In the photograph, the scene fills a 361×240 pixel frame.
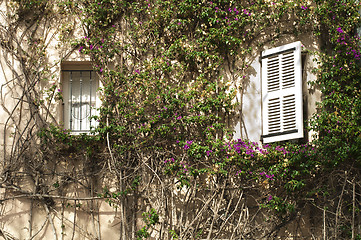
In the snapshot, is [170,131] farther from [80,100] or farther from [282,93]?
[282,93]

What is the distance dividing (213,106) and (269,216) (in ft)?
6.09

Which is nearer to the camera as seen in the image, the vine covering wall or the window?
the vine covering wall

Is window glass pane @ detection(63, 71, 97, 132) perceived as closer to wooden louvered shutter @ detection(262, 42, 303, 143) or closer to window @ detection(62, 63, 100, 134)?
window @ detection(62, 63, 100, 134)

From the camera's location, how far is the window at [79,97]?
8.89 metres

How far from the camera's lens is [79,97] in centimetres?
897

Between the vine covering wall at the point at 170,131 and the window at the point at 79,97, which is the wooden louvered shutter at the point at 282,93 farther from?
the window at the point at 79,97

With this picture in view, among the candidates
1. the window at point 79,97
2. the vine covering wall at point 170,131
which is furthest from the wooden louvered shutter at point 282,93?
the window at point 79,97

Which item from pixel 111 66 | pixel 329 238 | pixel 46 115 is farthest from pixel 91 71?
pixel 329 238

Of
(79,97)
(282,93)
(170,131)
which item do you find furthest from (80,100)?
(282,93)

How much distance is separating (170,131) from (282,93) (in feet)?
5.90

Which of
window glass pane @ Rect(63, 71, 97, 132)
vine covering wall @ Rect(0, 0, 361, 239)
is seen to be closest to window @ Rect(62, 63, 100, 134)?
window glass pane @ Rect(63, 71, 97, 132)

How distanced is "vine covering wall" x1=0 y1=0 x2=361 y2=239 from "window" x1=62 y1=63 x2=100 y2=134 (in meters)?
0.24

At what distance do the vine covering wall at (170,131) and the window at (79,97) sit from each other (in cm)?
24

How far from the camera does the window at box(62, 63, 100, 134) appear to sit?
889 centimetres
